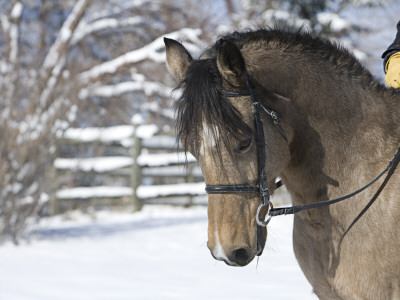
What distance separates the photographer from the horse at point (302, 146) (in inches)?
95.6

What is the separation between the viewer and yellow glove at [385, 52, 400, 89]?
281 centimetres

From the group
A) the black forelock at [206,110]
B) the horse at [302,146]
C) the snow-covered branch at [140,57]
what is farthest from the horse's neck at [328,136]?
the snow-covered branch at [140,57]

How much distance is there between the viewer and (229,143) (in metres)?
2.43

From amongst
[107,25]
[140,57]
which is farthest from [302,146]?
[107,25]

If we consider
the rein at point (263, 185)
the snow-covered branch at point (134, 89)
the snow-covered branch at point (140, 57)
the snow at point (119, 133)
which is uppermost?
the rein at point (263, 185)

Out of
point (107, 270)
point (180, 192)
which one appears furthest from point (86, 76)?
point (107, 270)

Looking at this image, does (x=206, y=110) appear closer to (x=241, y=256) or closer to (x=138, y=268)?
(x=241, y=256)

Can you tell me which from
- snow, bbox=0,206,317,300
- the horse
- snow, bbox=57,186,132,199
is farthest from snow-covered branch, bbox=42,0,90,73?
the horse

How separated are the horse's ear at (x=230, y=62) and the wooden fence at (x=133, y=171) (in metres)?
8.92

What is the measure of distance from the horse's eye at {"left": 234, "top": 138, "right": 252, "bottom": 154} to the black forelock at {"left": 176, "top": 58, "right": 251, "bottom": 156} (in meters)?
0.04

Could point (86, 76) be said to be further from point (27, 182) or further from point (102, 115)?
point (27, 182)

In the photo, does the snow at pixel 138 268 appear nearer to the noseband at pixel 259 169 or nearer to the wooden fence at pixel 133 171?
the noseband at pixel 259 169

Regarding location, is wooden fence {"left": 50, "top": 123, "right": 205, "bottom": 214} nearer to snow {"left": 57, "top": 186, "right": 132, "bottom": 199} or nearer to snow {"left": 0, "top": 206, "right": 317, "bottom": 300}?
snow {"left": 57, "top": 186, "right": 132, "bottom": 199}

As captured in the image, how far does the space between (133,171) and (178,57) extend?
9144 mm
